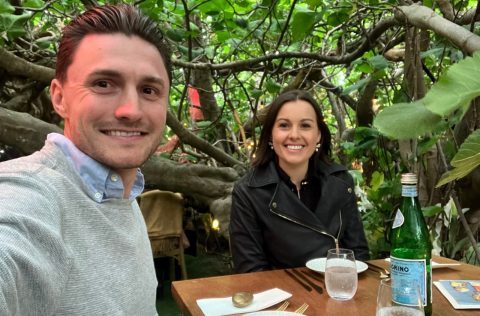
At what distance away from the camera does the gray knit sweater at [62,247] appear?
1.98ft

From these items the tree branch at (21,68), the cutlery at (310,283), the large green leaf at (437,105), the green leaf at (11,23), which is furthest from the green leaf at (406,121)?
the tree branch at (21,68)

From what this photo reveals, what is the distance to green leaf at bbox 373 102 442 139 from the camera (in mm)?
545

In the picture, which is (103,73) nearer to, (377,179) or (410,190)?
(410,190)

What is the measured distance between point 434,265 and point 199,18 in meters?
2.92

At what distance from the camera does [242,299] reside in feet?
3.96

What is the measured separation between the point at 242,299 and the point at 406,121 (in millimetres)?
809

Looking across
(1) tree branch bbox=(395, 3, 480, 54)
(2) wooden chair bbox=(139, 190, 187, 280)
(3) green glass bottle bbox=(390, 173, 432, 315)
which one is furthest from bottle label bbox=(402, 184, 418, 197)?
(2) wooden chair bbox=(139, 190, 187, 280)

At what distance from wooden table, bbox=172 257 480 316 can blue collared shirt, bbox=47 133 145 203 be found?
500 millimetres

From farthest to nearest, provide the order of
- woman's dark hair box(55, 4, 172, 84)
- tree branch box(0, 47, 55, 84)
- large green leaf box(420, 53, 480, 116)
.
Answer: tree branch box(0, 47, 55, 84) < woman's dark hair box(55, 4, 172, 84) < large green leaf box(420, 53, 480, 116)

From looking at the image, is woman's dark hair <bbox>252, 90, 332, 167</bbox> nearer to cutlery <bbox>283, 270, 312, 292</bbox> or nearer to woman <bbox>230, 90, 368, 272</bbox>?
woman <bbox>230, 90, 368, 272</bbox>

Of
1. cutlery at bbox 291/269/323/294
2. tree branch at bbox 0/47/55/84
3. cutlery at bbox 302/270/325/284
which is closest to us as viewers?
cutlery at bbox 291/269/323/294

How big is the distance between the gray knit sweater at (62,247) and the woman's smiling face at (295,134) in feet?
4.19

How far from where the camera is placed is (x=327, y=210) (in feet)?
7.00

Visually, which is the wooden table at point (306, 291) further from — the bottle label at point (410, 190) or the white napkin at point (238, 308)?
the bottle label at point (410, 190)
